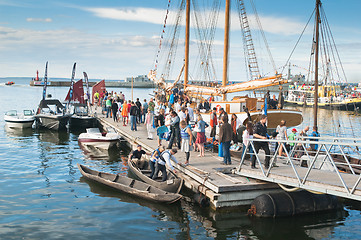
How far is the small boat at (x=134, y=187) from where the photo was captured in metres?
12.7

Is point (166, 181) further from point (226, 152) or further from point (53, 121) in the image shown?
point (53, 121)

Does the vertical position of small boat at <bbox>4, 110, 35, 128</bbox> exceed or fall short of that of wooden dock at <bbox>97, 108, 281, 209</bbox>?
it exceeds it

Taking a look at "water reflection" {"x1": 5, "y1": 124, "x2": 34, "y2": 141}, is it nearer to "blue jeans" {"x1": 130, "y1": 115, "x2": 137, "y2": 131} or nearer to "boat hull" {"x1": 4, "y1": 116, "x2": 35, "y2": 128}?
"boat hull" {"x1": 4, "y1": 116, "x2": 35, "y2": 128}

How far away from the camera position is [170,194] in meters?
12.6

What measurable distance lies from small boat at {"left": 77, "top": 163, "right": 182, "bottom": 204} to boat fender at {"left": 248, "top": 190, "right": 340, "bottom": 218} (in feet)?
9.07

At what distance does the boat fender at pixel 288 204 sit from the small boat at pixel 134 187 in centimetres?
276

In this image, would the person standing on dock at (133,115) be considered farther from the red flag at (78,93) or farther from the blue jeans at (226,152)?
the red flag at (78,93)

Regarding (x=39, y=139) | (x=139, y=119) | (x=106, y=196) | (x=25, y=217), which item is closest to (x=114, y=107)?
(x=139, y=119)

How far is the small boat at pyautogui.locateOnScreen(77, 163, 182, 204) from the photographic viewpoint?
12.7 m

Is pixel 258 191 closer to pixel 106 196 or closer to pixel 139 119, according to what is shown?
pixel 106 196

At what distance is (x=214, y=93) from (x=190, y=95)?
160 inches

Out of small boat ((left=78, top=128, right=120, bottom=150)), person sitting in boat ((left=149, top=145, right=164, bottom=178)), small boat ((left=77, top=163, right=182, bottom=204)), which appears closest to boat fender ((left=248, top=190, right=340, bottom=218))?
small boat ((left=77, top=163, right=182, bottom=204))

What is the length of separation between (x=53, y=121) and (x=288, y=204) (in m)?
25.9

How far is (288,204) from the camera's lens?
1189 cm
